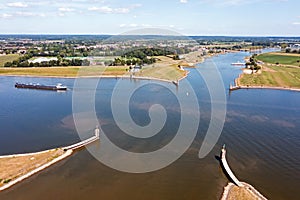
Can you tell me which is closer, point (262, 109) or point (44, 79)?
point (262, 109)

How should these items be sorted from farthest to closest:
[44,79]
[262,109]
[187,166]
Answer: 1. [44,79]
2. [262,109]
3. [187,166]

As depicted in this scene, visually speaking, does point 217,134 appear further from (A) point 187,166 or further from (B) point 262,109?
(B) point 262,109

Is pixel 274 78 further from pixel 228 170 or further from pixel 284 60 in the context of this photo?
pixel 228 170

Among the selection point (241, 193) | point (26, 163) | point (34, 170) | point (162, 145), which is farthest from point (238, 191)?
point (26, 163)

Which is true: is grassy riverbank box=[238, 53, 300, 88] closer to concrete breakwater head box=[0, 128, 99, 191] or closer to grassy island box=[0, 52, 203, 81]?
grassy island box=[0, 52, 203, 81]

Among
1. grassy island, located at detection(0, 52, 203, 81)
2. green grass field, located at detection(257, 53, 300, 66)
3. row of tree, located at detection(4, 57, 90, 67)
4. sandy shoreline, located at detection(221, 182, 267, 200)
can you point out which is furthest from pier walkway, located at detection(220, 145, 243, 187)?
green grass field, located at detection(257, 53, 300, 66)

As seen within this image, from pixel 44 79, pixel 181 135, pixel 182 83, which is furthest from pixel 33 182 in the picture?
pixel 44 79

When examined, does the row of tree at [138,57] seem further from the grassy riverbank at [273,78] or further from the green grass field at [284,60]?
the green grass field at [284,60]
